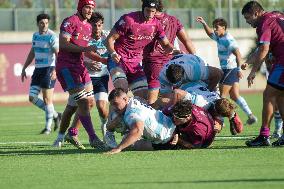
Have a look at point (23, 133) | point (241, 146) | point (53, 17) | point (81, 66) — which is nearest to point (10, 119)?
point (23, 133)

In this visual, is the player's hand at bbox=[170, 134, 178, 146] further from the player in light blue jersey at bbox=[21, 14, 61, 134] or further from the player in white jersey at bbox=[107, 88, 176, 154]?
the player in light blue jersey at bbox=[21, 14, 61, 134]

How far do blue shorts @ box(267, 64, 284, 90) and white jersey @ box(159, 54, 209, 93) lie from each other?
142 cm

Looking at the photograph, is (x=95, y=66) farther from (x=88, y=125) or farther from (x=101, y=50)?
(x=88, y=125)

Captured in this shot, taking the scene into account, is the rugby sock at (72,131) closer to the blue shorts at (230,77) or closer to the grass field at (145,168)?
the grass field at (145,168)

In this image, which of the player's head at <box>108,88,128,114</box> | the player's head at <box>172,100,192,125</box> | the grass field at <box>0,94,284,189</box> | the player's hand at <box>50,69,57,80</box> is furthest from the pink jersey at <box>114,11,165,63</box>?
the player's hand at <box>50,69,57,80</box>

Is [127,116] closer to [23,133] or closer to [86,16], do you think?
→ [86,16]

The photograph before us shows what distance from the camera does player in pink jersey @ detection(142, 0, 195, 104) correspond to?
1667cm

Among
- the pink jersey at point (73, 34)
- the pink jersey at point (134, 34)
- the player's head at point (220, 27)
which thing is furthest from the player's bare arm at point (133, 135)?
the player's head at point (220, 27)

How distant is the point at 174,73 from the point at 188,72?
0.45 m

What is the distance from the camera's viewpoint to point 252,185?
388 inches

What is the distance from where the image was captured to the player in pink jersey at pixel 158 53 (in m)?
16.7

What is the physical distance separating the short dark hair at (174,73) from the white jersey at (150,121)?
4.62ft

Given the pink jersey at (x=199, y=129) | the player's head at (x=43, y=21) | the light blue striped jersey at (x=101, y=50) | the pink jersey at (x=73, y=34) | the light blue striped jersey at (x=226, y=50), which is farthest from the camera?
the light blue striped jersey at (x=226, y=50)

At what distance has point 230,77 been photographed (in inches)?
862
